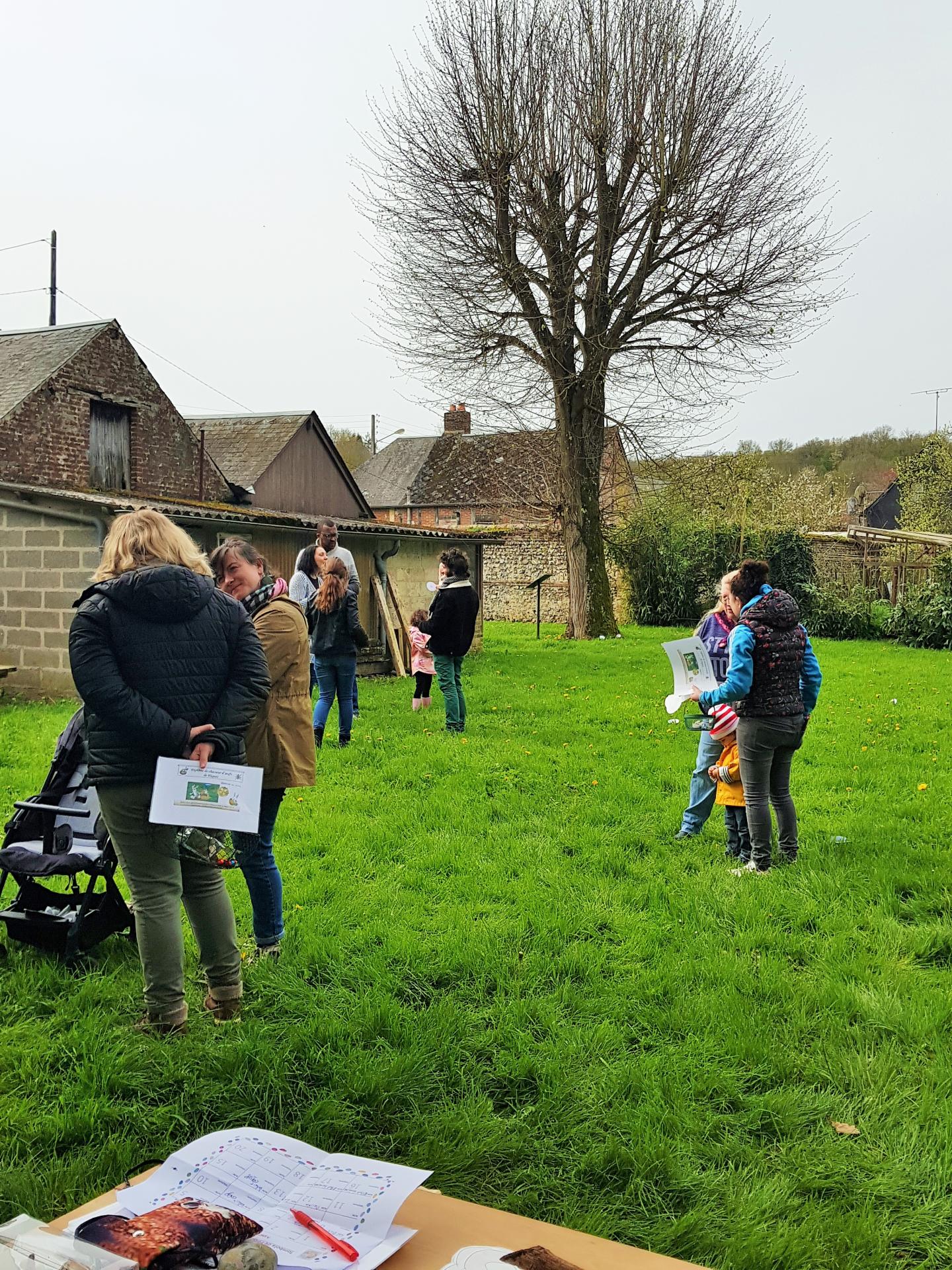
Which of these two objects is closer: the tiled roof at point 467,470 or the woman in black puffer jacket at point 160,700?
the woman in black puffer jacket at point 160,700

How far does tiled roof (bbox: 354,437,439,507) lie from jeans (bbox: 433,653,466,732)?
3537 cm

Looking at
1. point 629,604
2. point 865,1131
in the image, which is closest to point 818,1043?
point 865,1131

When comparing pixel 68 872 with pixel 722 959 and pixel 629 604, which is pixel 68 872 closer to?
pixel 722 959

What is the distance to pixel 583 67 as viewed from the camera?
20.4 meters

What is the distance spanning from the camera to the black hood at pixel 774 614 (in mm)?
6043

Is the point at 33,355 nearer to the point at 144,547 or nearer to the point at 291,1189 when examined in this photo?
the point at 144,547

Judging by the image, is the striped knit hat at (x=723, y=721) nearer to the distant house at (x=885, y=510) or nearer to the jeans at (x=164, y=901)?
the jeans at (x=164, y=901)

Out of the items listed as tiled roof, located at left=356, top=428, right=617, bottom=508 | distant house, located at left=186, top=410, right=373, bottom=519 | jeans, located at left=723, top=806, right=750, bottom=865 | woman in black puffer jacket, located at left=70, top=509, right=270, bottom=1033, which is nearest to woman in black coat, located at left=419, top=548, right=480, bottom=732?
jeans, located at left=723, top=806, right=750, bottom=865

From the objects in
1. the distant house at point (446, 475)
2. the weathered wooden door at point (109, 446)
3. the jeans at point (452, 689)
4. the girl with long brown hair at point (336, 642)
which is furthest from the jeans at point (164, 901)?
the distant house at point (446, 475)

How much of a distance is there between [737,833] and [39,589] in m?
10.8

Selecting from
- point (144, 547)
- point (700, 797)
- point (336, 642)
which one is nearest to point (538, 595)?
point (336, 642)

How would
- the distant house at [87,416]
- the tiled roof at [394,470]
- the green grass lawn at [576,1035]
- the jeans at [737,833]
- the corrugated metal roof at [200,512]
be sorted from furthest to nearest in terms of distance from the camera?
the tiled roof at [394,470], the distant house at [87,416], the corrugated metal roof at [200,512], the jeans at [737,833], the green grass lawn at [576,1035]

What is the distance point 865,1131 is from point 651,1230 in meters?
0.97

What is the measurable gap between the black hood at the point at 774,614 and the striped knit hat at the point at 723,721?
0.64m
